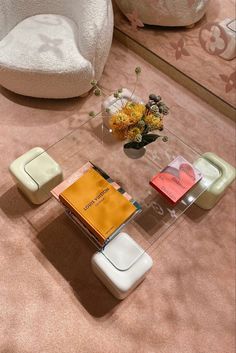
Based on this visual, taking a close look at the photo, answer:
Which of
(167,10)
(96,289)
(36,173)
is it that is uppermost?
(167,10)

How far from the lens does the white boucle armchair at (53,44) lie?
7.42ft

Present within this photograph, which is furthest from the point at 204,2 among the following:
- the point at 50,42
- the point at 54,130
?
the point at 54,130

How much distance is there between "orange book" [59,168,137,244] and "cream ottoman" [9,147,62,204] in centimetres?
25

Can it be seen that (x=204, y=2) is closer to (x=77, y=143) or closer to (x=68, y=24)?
(x=68, y=24)

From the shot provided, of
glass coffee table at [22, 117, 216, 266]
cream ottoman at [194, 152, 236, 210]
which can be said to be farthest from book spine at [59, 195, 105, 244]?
cream ottoman at [194, 152, 236, 210]

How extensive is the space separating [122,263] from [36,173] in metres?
0.73

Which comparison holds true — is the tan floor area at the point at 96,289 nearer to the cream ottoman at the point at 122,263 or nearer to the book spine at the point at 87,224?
the cream ottoman at the point at 122,263

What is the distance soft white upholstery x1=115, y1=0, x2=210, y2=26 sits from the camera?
8.57ft

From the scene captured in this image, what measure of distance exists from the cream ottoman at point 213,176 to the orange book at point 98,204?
2.04ft

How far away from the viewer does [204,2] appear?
2.60 m

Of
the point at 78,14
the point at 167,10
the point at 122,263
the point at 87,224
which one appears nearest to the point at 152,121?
the point at 87,224

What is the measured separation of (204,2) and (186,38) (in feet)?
0.99

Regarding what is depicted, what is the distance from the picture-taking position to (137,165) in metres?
2.04

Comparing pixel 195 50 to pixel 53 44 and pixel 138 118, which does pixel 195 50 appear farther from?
pixel 138 118
